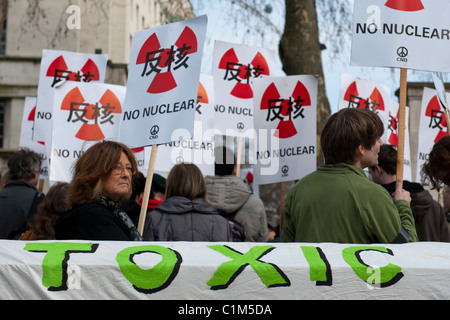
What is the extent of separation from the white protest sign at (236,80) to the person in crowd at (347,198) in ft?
15.5

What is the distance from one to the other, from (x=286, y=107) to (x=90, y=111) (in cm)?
206

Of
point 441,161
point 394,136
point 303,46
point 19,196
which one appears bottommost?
point 19,196

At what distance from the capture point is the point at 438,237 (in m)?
4.86

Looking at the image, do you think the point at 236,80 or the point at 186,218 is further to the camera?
the point at 236,80

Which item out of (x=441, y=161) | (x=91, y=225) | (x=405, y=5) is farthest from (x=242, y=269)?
(x=405, y=5)

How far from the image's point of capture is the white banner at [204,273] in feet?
10.2

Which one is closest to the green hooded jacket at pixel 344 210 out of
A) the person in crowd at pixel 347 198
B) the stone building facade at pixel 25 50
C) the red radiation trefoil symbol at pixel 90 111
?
the person in crowd at pixel 347 198

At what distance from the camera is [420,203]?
4.78 metres

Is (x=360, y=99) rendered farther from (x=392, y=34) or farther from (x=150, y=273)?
(x=150, y=273)

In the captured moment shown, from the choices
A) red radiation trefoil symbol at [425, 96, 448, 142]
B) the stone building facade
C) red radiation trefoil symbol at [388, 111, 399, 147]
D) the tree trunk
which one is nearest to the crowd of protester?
red radiation trefoil symbol at [388, 111, 399, 147]

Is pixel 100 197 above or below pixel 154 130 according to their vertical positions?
below

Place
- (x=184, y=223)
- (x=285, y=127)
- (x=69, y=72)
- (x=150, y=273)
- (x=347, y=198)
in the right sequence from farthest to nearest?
(x=69, y=72) < (x=285, y=127) < (x=184, y=223) < (x=347, y=198) < (x=150, y=273)
